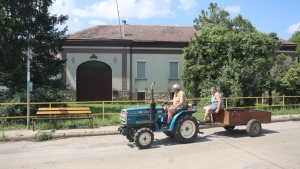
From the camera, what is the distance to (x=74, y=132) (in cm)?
1040

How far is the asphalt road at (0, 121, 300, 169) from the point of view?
6320 mm

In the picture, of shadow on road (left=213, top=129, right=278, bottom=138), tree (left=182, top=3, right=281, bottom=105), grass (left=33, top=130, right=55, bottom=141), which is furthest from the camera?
tree (left=182, top=3, right=281, bottom=105)

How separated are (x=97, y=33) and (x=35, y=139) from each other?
1712cm

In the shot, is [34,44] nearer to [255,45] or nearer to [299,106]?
[255,45]

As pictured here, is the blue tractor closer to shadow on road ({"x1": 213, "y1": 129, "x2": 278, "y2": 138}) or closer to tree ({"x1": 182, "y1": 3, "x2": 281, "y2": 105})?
shadow on road ({"x1": 213, "y1": 129, "x2": 278, "y2": 138})

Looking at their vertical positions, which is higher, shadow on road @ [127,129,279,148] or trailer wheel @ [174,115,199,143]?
trailer wheel @ [174,115,199,143]

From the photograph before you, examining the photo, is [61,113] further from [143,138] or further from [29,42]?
[143,138]

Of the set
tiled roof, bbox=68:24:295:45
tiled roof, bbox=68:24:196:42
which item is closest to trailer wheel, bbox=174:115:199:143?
tiled roof, bbox=68:24:295:45

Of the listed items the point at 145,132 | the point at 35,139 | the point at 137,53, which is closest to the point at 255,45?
the point at 137,53

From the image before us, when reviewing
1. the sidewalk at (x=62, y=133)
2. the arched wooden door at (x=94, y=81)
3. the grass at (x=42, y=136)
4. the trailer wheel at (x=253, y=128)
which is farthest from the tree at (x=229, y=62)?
the grass at (x=42, y=136)

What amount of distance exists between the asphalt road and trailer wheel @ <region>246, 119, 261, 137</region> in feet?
0.55

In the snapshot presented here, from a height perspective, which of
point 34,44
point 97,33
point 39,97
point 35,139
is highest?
point 97,33

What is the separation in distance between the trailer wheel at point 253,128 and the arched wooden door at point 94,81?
17.1 metres

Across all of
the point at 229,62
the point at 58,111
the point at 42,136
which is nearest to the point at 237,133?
the point at 42,136
